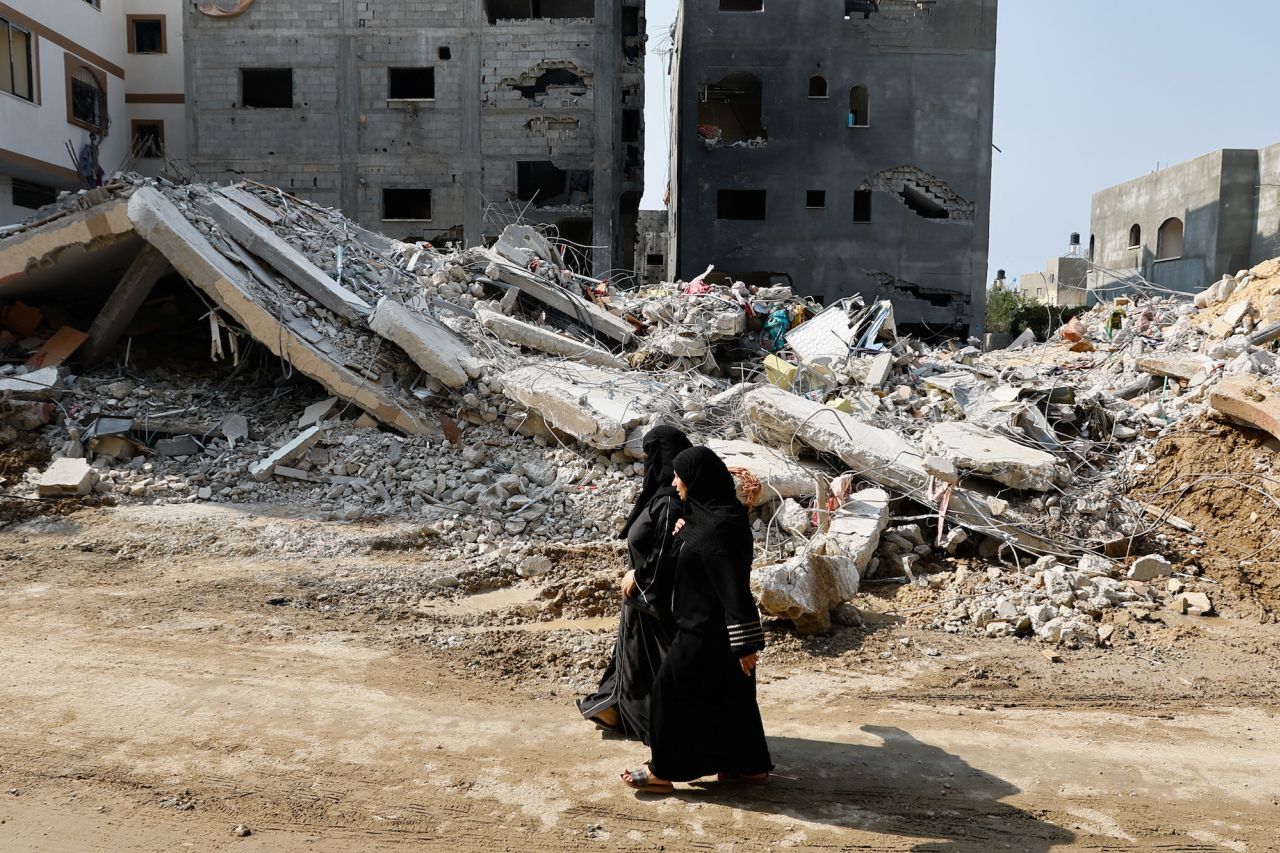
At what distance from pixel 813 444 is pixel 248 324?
5.41 m

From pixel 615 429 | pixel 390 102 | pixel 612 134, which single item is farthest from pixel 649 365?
pixel 390 102

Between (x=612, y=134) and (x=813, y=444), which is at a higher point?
(x=612, y=134)

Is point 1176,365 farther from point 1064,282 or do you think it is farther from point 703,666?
point 1064,282

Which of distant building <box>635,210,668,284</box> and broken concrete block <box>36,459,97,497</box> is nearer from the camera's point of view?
broken concrete block <box>36,459,97,497</box>

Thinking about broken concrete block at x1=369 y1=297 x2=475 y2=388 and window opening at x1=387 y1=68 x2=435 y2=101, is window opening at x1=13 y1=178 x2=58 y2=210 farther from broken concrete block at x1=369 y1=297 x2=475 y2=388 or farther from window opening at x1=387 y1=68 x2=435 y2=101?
broken concrete block at x1=369 y1=297 x2=475 y2=388

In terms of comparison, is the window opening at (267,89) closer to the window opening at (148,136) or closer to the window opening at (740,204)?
the window opening at (148,136)

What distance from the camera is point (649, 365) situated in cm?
1080

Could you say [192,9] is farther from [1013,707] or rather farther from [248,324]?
[1013,707]

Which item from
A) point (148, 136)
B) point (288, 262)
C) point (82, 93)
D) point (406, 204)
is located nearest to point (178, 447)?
point (288, 262)

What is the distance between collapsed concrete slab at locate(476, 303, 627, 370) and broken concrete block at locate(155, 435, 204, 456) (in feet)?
10.6

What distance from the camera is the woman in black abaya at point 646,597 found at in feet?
12.5

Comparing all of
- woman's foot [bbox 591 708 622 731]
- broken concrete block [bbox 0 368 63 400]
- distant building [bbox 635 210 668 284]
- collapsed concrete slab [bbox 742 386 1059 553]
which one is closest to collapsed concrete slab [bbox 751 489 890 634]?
collapsed concrete slab [bbox 742 386 1059 553]

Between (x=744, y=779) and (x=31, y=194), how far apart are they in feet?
70.0

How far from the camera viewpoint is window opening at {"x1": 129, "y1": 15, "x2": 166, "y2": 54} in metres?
23.7
